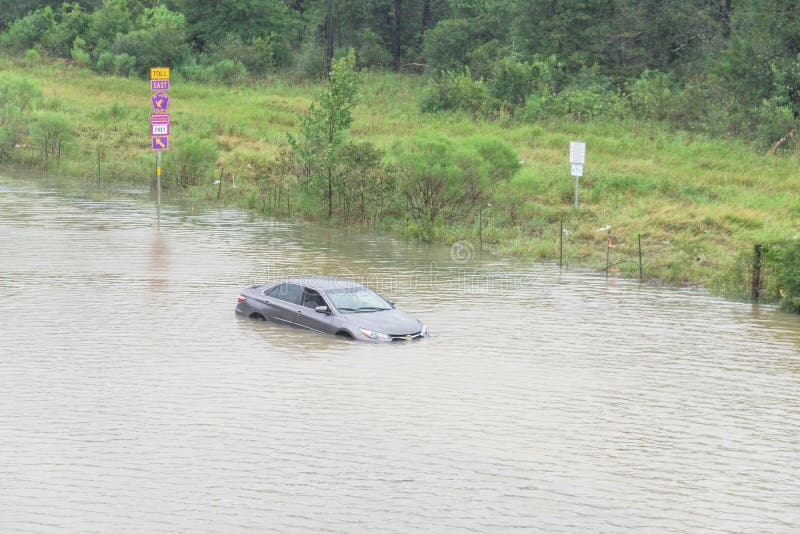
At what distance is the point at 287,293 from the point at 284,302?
0.65ft

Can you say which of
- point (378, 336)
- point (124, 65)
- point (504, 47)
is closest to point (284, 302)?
point (378, 336)

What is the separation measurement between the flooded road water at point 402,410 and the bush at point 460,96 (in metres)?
29.8

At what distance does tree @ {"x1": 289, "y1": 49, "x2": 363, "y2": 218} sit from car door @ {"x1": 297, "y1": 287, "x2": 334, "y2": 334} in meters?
18.6

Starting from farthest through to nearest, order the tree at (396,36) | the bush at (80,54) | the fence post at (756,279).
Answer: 1. the tree at (396,36)
2. the bush at (80,54)
3. the fence post at (756,279)

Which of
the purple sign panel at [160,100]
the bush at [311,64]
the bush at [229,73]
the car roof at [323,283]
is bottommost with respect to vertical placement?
the car roof at [323,283]

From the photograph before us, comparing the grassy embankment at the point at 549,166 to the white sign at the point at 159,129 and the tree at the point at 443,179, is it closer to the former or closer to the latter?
the tree at the point at 443,179

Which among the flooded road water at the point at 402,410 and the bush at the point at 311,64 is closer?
the flooded road water at the point at 402,410

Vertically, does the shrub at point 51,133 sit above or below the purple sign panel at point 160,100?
below

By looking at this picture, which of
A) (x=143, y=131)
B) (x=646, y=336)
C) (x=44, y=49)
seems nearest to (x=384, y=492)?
(x=646, y=336)

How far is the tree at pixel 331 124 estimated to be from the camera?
40812mm

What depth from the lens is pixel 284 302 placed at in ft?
74.9

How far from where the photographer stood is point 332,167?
4059cm

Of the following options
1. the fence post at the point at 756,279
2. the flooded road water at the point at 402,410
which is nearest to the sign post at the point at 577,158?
the flooded road water at the point at 402,410

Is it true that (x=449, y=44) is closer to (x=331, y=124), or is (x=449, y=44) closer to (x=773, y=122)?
(x=773, y=122)
